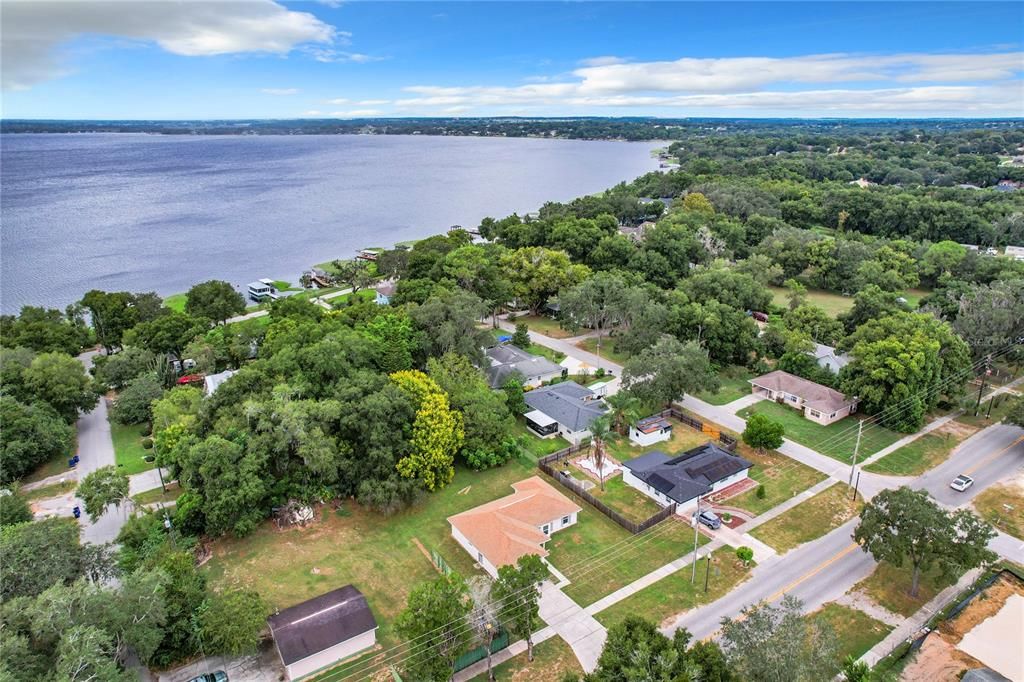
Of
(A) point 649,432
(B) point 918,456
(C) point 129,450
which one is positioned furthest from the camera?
(C) point 129,450

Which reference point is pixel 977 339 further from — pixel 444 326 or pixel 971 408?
pixel 444 326

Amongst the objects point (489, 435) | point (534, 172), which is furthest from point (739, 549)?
point (534, 172)

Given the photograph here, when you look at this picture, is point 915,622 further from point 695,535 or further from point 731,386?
point 731,386

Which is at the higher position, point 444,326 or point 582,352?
point 444,326

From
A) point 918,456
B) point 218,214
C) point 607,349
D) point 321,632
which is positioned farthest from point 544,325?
point 218,214

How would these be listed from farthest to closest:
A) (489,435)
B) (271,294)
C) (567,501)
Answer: (271,294)
(489,435)
(567,501)

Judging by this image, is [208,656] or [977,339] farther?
[977,339]
